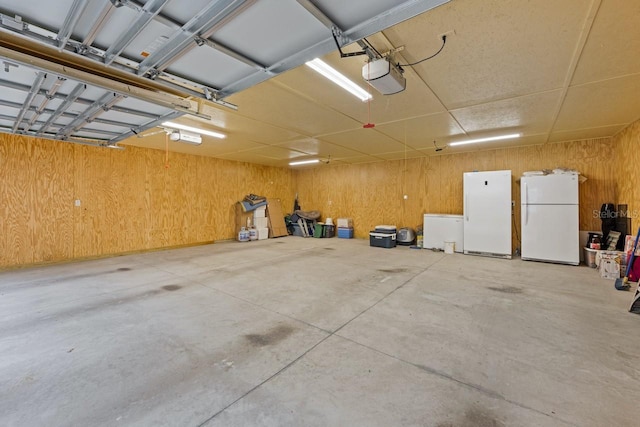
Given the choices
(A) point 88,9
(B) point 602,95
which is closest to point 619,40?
(B) point 602,95

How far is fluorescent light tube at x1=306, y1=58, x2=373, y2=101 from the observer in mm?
2530

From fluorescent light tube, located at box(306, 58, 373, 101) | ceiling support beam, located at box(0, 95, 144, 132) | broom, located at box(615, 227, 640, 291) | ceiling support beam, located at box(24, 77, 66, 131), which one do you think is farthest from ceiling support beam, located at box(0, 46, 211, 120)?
broom, located at box(615, 227, 640, 291)

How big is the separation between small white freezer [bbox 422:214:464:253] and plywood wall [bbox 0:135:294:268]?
19.3 feet

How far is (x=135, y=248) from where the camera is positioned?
644cm

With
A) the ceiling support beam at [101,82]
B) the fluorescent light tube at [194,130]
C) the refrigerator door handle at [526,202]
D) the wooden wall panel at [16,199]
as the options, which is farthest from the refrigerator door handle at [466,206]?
the wooden wall panel at [16,199]

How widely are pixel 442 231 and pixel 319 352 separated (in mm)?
5473

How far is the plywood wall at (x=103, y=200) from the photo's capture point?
16.1 ft

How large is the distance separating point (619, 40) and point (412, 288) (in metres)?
3.12

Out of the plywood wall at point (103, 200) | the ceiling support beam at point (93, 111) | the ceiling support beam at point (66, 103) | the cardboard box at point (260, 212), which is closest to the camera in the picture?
the ceiling support beam at point (66, 103)

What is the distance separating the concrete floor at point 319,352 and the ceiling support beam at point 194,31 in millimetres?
2329

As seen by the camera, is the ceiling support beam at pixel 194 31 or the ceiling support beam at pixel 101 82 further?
the ceiling support beam at pixel 101 82

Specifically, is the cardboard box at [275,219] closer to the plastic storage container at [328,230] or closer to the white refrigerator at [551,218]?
the plastic storage container at [328,230]

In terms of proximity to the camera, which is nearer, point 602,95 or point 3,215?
point 602,95

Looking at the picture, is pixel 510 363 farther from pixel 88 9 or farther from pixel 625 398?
pixel 88 9
